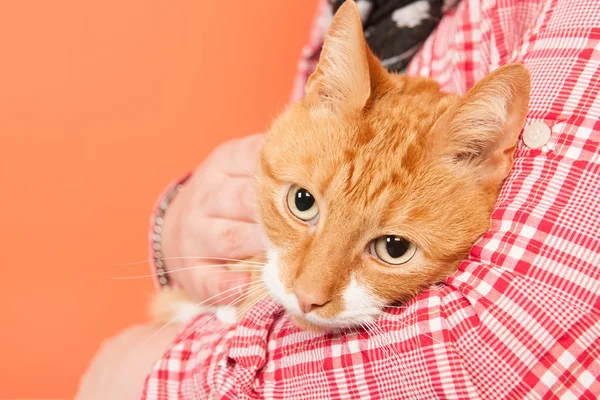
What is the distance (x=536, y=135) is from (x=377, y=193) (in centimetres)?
30

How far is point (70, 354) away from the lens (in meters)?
2.42

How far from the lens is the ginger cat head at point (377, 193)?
987 mm

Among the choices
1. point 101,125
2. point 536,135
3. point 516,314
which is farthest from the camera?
point 101,125

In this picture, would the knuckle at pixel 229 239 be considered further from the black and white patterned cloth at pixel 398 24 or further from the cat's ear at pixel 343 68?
the black and white patterned cloth at pixel 398 24

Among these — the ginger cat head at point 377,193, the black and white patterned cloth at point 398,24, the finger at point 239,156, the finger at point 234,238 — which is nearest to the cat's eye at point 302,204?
the ginger cat head at point 377,193

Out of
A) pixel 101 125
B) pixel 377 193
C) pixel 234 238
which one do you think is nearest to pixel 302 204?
pixel 377 193

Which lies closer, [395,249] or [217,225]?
[395,249]

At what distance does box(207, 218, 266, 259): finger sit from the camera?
1374mm

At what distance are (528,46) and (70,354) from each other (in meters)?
2.28

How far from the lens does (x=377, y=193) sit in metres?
1.01

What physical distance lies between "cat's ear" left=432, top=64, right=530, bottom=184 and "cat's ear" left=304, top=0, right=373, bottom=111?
184 mm

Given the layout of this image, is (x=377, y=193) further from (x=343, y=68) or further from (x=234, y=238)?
(x=234, y=238)

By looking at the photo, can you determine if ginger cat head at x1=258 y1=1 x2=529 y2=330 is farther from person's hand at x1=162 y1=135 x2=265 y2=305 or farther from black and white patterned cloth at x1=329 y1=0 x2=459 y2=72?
black and white patterned cloth at x1=329 y1=0 x2=459 y2=72

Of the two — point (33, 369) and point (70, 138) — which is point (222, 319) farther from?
point (33, 369)
